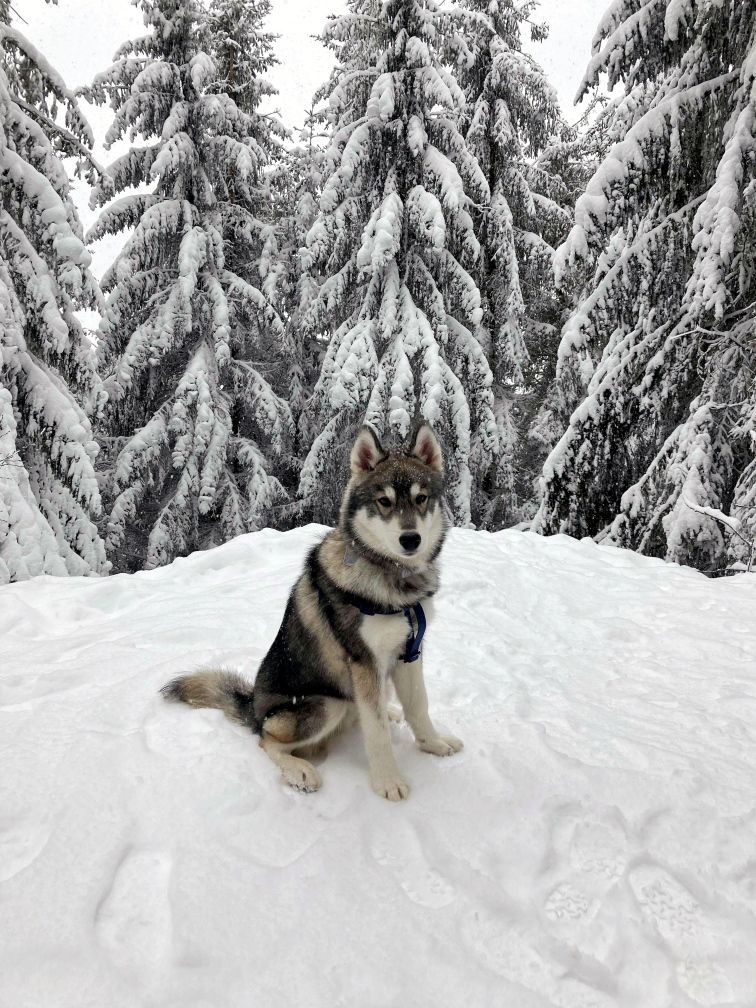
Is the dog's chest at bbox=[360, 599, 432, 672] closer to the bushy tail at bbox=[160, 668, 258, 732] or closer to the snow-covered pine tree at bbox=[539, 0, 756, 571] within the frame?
the bushy tail at bbox=[160, 668, 258, 732]

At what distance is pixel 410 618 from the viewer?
2.88 meters

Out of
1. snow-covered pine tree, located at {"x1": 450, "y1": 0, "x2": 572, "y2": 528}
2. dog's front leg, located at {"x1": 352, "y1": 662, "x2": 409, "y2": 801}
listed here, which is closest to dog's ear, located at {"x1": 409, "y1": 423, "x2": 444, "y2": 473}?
dog's front leg, located at {"x1": 352, "y1": 662, "x2": 409, "y2": 801}

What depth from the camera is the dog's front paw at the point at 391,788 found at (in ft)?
8.89

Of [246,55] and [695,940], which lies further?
[246,55]

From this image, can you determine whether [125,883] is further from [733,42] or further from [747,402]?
[733,42]

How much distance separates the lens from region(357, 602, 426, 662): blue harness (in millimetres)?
2824

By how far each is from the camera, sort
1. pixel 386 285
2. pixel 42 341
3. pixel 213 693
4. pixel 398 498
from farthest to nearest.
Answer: pixel 386 285, pixel 42 341, pixel 213 693, pixel 398 498

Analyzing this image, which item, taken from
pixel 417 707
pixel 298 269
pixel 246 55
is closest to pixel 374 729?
pixel 417 707

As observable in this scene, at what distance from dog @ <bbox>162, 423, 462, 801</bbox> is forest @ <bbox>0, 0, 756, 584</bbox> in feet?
5.58

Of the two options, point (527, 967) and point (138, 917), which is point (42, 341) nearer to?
point (138, 917)

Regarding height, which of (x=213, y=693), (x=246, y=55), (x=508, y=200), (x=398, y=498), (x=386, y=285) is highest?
(x=246, y=55)

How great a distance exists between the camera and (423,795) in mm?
2760

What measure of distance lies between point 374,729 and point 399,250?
39.3 ft

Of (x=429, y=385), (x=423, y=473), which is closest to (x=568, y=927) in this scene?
(x=423, y=473)
